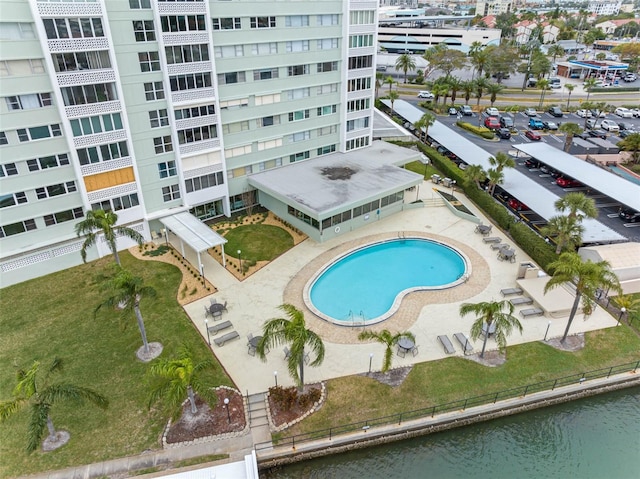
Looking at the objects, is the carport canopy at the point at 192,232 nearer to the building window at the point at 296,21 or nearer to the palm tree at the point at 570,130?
the building window at the point at 296,21

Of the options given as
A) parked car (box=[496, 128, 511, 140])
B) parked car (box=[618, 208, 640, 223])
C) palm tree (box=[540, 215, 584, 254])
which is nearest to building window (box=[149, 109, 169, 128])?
palm tree (box=[540, 215, 584, 254])

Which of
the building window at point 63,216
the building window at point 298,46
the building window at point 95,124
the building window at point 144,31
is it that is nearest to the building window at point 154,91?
the building window at point 95,124

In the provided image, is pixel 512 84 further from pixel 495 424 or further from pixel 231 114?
pixel 495 424

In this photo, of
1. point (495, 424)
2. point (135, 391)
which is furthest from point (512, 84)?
point (135, 391)

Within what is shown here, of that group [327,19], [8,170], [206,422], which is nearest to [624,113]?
[327,19]

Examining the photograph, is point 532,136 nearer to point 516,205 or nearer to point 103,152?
point 516,205

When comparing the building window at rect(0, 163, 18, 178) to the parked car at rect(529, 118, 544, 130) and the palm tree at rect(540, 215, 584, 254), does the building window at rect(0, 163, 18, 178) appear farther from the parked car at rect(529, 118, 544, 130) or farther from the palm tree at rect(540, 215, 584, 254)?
the parked car at rect(529, 118, 544, 130)

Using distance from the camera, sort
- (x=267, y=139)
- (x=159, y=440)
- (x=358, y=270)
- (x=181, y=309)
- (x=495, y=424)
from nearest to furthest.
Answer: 1. (x=159, y=440)
2. (x=495, y=424)
3. (x=181, y=309)
4. (x=358, y=270)
5. (x=267, y=139)
